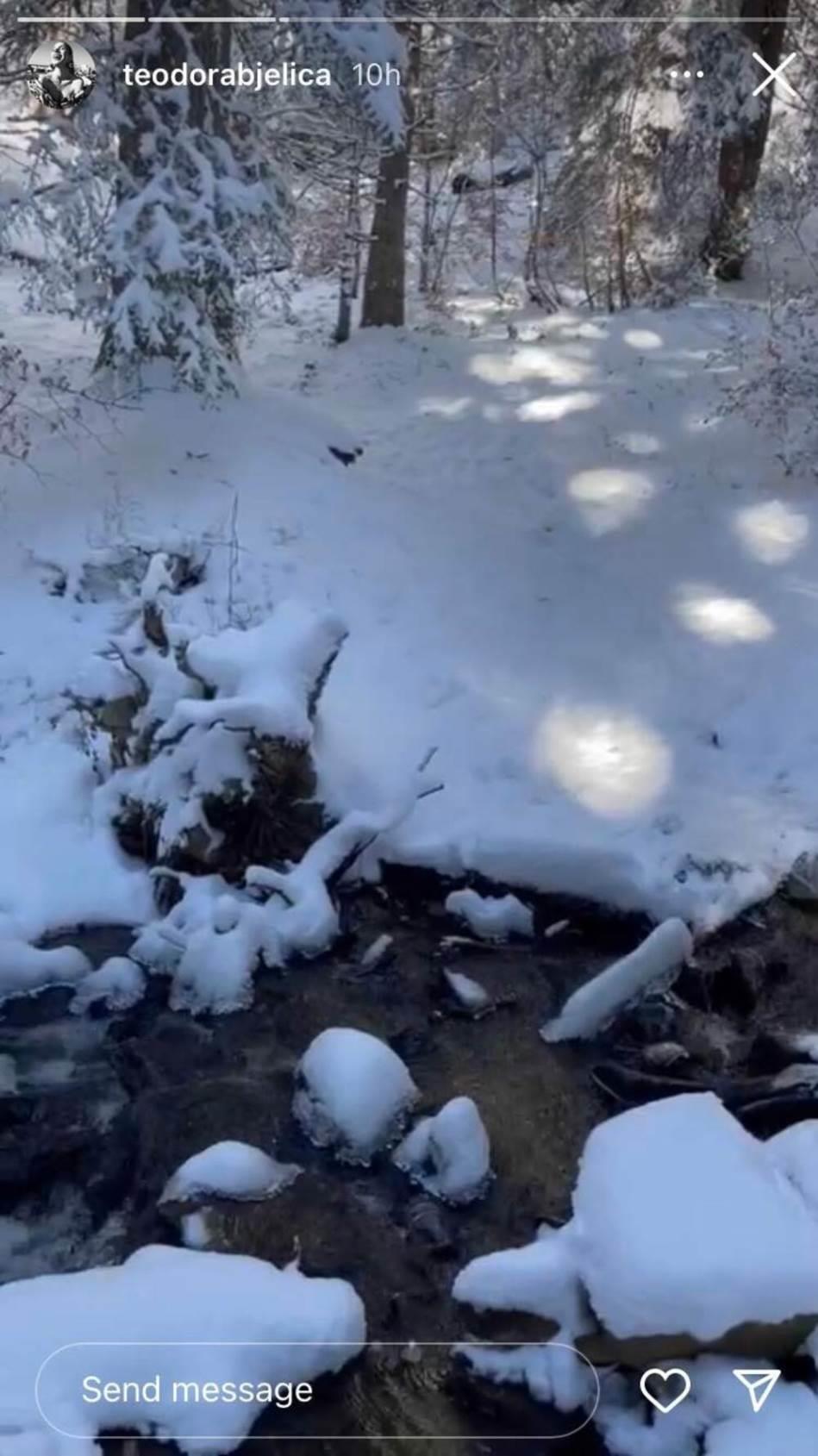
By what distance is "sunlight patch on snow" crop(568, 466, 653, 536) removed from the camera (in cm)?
1092

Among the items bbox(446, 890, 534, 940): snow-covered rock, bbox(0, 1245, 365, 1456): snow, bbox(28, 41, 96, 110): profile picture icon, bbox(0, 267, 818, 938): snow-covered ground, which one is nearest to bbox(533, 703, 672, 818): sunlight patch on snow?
bbox(0, 267, 818, 938): snow-covered ground

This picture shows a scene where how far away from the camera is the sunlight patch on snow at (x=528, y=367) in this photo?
13141 millimetres

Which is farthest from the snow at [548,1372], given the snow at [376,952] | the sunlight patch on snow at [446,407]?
the sunlight patch on snow at [446,407]

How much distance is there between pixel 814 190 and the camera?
1188 cm

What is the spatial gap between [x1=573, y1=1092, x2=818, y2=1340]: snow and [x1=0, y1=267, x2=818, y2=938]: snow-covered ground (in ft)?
7.46

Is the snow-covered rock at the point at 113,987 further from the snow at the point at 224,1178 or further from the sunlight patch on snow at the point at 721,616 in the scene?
the sunlight patch on snow at the point at 721,616

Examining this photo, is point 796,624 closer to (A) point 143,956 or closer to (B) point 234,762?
(B) point 234,762

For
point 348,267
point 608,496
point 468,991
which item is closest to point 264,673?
point 468,991

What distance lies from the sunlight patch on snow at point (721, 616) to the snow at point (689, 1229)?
4863 mm

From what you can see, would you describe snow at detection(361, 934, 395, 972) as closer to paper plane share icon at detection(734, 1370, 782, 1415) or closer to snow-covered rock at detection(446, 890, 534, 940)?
snow-covered rock at detection(446, 890, 534, 940)

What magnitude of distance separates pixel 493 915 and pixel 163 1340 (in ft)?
11.0

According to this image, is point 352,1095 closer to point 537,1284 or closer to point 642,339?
point 537,1284

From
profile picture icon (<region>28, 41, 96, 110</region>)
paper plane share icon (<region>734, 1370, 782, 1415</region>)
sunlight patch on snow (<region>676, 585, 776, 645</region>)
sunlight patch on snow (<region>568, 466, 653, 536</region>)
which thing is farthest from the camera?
sunlight patch on snow (<region>568, 466, 653, 536</region>)

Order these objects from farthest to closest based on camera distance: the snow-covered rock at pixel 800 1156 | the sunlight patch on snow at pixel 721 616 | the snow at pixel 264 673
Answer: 1. the sunlight patch on snow at pixel 721 616
2. the snow at pixel 264 673
3. the snow-covered rock at pixel 800 1156
